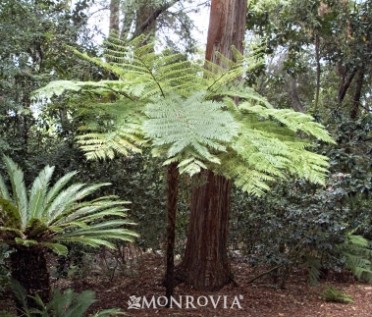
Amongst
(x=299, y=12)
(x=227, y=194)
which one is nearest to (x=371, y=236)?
(x=227, y=194)

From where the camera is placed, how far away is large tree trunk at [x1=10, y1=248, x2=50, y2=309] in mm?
2955

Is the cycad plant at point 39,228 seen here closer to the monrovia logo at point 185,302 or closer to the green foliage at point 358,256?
the monrovia logo at point 185,302

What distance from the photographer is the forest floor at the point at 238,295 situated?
13.1 feet

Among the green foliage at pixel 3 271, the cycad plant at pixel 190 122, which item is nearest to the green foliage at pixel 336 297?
the cycad plant at pixel 190 122

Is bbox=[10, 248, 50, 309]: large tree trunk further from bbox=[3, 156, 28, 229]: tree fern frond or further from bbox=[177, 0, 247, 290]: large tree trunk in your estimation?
bbox=[177, 0, 247, 290]: large tree trunk

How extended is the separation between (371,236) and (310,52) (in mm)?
3740

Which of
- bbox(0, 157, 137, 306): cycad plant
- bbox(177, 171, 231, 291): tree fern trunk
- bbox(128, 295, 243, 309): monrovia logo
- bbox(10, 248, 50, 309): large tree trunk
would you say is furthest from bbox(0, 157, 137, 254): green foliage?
bbox(177, 171, 231, 291): tree fern trunk

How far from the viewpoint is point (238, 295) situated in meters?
4.33

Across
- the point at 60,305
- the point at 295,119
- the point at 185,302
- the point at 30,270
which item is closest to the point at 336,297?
the point at 185,302

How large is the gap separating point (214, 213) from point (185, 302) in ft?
2.90

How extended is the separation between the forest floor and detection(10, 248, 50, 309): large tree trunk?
1.01 m

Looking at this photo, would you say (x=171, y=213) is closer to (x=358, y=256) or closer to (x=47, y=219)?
(x=47, y=219)

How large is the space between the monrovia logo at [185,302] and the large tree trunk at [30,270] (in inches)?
47.0

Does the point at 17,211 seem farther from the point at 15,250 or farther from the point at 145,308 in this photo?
the point at 145,308
